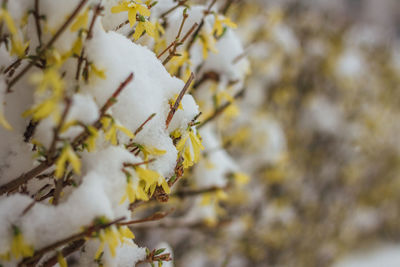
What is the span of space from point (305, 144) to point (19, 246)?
199 inches

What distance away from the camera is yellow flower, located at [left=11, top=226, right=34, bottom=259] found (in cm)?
90

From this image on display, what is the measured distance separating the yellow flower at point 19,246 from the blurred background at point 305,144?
8.06ft

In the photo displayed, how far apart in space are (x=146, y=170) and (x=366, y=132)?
223 inches

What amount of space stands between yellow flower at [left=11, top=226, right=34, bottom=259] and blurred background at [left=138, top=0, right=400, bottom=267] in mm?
2458

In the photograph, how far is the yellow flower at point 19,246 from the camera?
899 millimetres

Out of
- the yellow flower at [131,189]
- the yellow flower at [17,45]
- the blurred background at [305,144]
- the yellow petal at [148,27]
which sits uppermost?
the blurred background at [305,144]

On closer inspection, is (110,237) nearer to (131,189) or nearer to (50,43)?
(131,189)

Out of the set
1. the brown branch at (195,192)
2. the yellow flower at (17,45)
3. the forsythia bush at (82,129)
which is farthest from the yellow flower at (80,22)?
the brown branch at (195,192)

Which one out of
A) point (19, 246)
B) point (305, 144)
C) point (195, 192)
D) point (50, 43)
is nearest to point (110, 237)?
point (19, 246)

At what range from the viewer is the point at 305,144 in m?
5.53

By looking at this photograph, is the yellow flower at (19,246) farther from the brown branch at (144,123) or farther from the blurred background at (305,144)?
the blurred background at (305,144)

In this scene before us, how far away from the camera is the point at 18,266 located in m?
0.96

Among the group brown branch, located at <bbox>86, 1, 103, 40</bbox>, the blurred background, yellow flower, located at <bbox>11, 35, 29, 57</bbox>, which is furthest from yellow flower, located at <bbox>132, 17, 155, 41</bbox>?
the blurred background

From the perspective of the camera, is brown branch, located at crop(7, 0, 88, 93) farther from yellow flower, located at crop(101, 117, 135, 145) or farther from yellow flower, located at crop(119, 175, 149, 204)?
yellow flower, located at crop(119, 175, 149, 204)
